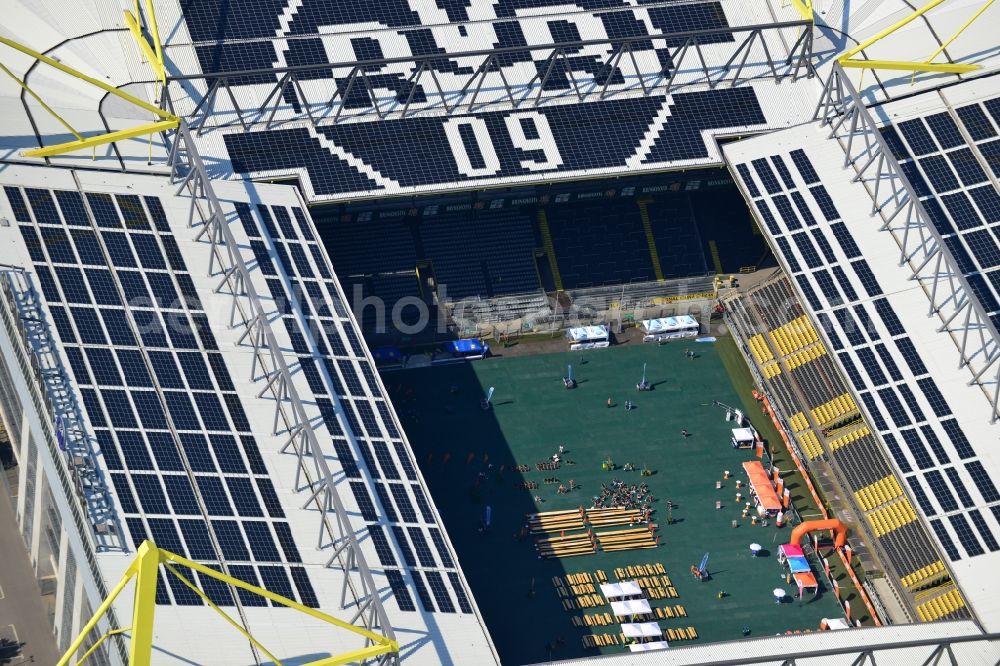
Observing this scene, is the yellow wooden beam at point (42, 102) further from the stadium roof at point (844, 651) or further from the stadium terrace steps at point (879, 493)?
the stadium terrace steps at point (879, 493)

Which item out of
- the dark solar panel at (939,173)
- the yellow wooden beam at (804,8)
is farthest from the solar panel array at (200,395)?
the dark solar panel at (939,173)

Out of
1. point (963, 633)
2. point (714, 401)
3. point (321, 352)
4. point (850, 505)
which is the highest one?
point (321, 352)

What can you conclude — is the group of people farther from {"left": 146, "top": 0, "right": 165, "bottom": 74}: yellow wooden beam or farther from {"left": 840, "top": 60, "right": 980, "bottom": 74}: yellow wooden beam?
{"left": 146, "top": 0, "right": 165, "bottom": 74}: yellow wooden beam

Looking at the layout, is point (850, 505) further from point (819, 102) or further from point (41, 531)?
point (41, 531)

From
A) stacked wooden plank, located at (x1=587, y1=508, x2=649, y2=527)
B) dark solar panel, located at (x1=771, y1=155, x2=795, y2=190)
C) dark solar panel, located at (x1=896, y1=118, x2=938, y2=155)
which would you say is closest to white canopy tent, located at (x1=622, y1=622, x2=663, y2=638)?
stacked wooden plank, located at (x1=587, y1=508, x2=649, y2=527)

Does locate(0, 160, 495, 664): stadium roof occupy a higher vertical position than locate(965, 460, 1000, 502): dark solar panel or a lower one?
higher

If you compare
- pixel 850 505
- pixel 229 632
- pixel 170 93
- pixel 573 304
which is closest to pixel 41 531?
pixel 229 632

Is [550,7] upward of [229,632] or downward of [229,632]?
upward
